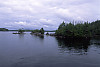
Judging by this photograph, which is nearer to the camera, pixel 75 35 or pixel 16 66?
pixel 16 66

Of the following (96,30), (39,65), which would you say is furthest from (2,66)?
(96,30)

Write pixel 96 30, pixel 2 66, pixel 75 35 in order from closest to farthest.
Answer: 1. pixel 2 66
2. pixel 75 35
3. pixel 96 30

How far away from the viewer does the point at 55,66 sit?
22469 millimetres

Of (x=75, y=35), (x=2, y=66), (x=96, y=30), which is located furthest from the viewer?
(x=96, y=30)

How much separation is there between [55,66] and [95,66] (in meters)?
11.2

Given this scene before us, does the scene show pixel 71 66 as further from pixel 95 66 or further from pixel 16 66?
pixel 16 66

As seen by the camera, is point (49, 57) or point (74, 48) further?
point (74, 48)

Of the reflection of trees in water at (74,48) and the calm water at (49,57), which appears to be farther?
the reflection of trees in water at (74,48)

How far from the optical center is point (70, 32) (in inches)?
4240

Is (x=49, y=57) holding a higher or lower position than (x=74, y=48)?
lower

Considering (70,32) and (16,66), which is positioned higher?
(70,32)

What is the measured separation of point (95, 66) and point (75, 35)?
81.9 m

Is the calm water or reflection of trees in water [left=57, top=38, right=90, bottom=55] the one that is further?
reflection of trees in water [left=57, top=38, right=90, bottom=55]

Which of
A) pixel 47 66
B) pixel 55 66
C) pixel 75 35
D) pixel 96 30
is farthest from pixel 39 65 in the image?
pixel 96 30
